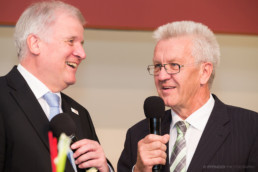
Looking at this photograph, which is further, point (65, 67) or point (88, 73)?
point (88, 73)

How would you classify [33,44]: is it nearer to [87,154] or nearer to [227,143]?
[87,154]

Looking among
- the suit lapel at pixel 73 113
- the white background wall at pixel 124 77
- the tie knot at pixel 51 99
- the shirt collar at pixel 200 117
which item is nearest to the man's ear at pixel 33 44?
the tie knot at pixel 51 99

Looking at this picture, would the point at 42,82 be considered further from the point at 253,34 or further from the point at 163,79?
the point at 253,34

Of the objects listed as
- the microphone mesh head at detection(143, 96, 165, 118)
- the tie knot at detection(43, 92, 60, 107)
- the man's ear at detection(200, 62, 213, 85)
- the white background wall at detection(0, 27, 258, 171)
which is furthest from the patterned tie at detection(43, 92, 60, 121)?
the white background wall at detection(0, 27, 258, 171)

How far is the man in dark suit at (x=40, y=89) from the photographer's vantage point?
1.99 m

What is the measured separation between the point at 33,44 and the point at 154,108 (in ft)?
2.43

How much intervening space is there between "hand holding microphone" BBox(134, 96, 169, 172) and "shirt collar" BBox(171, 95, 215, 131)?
460 mm

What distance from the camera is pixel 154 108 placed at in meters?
2.09

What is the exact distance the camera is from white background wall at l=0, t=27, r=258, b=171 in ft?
11.9

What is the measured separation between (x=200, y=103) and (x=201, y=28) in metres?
0.45

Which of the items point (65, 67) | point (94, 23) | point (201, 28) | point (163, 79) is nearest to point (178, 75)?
point (163, 79)

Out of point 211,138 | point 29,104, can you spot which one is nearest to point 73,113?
point 29,104

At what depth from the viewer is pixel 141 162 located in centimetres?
207

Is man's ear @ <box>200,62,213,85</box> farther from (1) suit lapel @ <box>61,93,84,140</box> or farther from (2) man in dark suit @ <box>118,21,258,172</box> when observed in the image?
(1) suit lapel @ <box>61,93,84,140</box>
